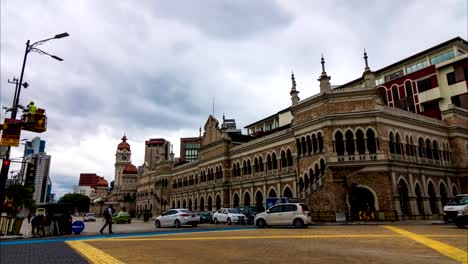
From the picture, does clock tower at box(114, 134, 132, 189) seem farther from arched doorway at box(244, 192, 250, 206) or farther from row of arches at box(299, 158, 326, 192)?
→ row of arches at box(299, 158, 326, 192)

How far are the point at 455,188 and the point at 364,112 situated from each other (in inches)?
562

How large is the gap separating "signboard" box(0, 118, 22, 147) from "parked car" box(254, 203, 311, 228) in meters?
14.8

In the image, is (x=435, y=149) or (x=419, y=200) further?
(x=435, y=149)

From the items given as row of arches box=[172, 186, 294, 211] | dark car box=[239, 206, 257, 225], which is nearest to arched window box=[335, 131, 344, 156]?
row of arches box=[172, 186, 294, 211]

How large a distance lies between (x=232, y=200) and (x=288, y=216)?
22.4m

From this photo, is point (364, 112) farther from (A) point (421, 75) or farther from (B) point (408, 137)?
(A) point (421, 75)

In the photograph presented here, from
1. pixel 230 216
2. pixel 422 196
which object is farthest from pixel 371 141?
pixel 230 216

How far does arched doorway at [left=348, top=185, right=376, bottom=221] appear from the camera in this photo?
2550 centimetres

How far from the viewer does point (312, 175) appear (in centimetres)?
2970

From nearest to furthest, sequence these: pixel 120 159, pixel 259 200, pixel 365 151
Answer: pixel 365 151, pixel 259 200, pixel 120 159

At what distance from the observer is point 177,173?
190ft

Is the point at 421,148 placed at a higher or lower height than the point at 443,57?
lower

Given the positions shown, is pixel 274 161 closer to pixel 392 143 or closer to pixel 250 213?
pixel 250 213

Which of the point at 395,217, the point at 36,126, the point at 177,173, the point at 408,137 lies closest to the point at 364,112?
the point at 408,137
